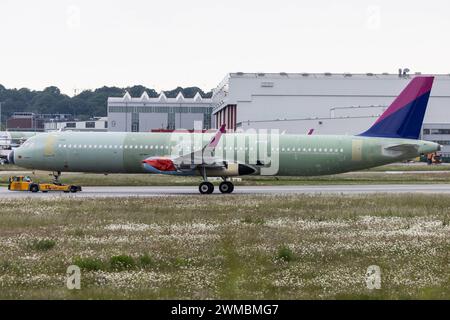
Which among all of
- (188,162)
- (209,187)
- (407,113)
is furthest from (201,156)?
(407,113)

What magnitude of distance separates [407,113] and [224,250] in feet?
88.9

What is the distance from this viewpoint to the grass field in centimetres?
1378

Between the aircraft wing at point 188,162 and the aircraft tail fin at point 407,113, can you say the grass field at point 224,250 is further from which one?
the aircraft tail fin at point 407,113

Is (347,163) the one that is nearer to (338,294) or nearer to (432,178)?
(432,178)

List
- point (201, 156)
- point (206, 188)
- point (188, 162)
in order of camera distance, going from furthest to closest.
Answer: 1. point (201, 156)
2. point (188, 162)
3. point (206, 188)

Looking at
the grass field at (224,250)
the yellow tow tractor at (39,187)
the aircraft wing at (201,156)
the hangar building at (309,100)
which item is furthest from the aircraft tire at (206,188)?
the hangar building at (309,100)

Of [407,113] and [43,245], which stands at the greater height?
[407,113]

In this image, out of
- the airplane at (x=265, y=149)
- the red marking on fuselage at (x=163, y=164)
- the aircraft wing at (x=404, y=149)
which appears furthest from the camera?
the aircraft wing at (x=404, y=149)

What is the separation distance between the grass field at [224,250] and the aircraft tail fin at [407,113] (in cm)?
1184

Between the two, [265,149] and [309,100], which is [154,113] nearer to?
[309,100]

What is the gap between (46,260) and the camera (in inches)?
669

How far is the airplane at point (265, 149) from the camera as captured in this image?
42.0m

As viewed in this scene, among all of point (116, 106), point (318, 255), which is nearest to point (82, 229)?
point (318, 255)

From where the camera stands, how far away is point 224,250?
61.2 ft
